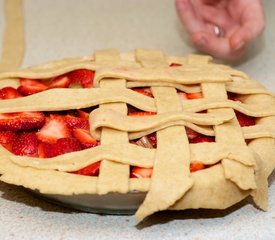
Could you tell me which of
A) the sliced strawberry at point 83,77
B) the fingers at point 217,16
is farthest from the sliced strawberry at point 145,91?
the fingers at point 217,16

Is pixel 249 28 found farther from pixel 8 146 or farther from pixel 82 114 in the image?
pixel 8 146

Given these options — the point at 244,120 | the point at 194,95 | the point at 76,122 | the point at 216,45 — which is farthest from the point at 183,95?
the point at 216,45

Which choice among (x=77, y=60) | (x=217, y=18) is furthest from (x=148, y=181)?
(x=217, y=18)

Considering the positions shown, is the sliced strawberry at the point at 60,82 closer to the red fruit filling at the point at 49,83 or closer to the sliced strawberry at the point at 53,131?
the red fruit filling at the point at 49,83

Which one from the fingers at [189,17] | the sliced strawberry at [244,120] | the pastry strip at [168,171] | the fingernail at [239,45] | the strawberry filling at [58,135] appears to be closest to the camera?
the pastry strip at [168,171]

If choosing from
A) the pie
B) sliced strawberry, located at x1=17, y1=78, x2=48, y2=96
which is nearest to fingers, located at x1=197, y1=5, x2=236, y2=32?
the pie

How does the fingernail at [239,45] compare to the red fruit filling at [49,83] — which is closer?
the red fruit filling at [49,83]
